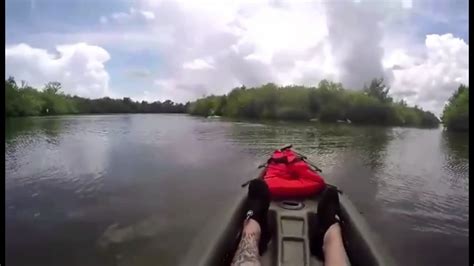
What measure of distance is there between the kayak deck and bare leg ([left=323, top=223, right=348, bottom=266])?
0.12 meters

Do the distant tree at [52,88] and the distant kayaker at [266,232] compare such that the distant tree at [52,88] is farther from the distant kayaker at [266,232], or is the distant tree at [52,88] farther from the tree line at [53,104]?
the distant kayaker at [266,232]

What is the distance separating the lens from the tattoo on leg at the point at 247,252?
63.9 inches

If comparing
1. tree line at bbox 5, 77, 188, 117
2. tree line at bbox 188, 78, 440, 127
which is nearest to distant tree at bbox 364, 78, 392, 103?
tree line at bbox 188, 78, 440, 127

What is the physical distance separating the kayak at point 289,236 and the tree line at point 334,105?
8.94 m

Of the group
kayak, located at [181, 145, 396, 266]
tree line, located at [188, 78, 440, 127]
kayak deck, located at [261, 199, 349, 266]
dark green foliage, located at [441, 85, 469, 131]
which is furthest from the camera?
tree line, located at [188, 78, 440, 127]

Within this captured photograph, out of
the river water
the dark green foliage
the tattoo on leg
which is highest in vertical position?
the dark green foliage

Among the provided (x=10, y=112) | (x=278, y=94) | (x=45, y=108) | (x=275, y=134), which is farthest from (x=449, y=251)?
(x=45, y=108)

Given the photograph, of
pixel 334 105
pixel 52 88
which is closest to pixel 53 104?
pixel 52 88

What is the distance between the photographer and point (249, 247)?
5.72ft

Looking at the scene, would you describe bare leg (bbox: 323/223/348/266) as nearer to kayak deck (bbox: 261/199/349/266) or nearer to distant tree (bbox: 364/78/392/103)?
kayak deck (bbox: 261/199/349/266)

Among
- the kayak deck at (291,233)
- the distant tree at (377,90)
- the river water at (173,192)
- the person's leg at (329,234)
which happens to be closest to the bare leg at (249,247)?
the kayak deck at (291,233)

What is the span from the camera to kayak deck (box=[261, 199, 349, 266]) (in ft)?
5.94

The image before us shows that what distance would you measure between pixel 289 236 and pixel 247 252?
1.09 ft

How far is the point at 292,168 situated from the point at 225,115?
1260cm
